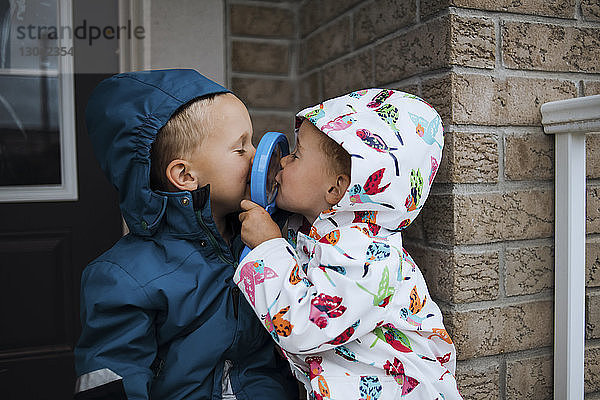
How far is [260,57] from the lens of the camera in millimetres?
2318

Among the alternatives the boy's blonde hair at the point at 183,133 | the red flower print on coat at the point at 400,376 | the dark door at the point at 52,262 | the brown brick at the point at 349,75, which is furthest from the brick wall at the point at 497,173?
the dark door at the point at 52,262

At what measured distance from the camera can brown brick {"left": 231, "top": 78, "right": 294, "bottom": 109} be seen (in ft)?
7.53

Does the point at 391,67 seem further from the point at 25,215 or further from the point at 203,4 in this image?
the point at 25,215

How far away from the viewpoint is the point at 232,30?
227 centimetres

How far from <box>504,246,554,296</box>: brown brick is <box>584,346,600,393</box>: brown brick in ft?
0.86

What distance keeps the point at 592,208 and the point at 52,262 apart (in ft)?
6.62

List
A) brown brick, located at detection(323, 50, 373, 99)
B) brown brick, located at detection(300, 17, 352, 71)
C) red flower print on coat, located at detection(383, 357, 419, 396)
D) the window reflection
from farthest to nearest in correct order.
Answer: the window reflection
brown brick, located at detection(300, 17, 352, 71)
brown brick, located at detection(323, 50, 373, 99)
red flower print on coat, located at detection(383, 357, 419, 396)

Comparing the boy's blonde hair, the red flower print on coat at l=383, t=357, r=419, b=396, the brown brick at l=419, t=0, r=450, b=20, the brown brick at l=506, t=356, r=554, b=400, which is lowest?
the brown brick at l=506, t=356, r=554, b=400

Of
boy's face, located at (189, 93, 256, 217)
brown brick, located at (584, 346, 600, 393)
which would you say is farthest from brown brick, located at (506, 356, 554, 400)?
boy's face, located at (189, 93, 256, 217)

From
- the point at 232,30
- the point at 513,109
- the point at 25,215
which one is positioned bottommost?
the point at 25,215

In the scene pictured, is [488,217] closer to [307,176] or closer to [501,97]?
[501,97]

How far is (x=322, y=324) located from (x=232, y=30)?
4.78 feet

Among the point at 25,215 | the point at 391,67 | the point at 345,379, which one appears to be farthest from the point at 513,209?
the point at 25,215

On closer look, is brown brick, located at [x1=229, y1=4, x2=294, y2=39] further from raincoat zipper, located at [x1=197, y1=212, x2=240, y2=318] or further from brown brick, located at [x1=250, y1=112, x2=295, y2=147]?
raincoat zipper, located at [x1=197, y1=212, x2=240, y2=318]
